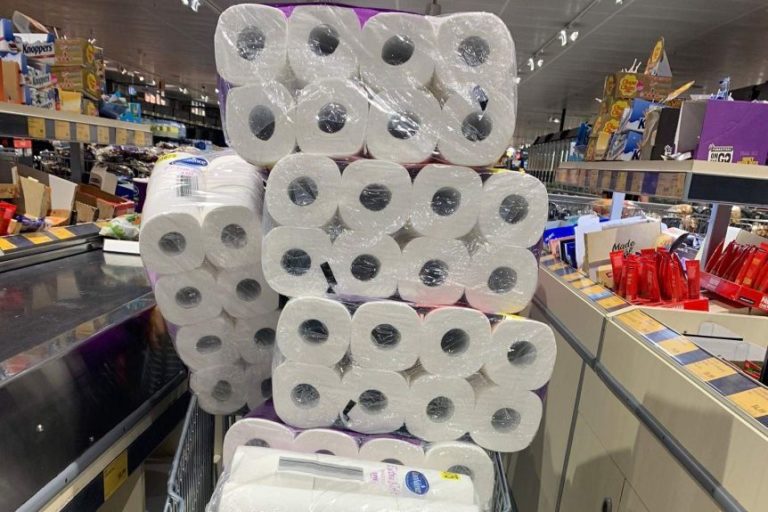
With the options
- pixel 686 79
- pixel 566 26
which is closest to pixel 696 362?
pixel 566 26

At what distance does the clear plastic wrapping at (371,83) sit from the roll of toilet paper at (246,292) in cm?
40

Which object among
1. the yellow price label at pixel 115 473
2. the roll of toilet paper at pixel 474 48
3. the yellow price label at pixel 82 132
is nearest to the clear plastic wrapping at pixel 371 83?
the roll of toilet paper at pixel 474 48

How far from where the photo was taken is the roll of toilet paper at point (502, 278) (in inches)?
48.9

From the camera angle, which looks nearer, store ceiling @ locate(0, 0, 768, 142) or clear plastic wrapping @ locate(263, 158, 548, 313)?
clear plastic wrapping @ locate(263, 158, 548, 313)

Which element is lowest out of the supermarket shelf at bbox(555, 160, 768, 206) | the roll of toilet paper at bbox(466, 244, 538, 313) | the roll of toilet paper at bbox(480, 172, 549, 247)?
the roll of toilet paper at bbox(466, 244, 538, 313)

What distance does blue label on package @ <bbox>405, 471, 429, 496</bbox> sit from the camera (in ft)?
3.66

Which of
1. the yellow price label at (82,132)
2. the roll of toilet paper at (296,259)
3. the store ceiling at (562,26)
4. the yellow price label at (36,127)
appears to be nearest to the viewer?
the roll of toilet paper at (296,259)

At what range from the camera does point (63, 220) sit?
2.70 metres

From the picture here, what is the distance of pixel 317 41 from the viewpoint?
1.23 metres

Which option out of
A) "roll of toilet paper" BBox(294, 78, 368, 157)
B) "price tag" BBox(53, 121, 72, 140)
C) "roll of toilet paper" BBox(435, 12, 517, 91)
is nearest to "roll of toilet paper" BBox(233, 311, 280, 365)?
"roll of toilet paper" BBox(294, 78, 368, 157)

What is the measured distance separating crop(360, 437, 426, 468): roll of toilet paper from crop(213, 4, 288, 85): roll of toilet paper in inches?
36.3

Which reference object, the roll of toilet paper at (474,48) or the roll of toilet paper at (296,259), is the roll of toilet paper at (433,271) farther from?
the roll of toilet paper at (474,48)

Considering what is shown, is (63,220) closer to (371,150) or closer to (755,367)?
(371,150)

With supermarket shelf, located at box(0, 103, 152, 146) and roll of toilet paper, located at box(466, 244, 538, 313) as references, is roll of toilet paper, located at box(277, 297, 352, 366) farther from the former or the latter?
supermarket shelf, located at box(0, 103, 152, 146)
